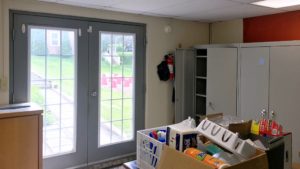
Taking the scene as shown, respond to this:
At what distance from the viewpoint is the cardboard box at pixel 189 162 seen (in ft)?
3.74

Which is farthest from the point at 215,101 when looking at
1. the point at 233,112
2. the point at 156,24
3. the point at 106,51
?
the point at 106,51

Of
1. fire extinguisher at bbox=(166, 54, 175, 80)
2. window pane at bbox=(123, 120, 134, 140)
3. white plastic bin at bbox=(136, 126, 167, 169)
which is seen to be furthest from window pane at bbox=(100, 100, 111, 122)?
white plastic bin at bbox=(136, 126, 167, 169)

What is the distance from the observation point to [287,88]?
326 cm

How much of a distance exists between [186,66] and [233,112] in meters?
1.04

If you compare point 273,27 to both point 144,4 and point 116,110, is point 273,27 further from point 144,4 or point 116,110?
point 116,110

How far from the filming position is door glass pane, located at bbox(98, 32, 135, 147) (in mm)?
3768

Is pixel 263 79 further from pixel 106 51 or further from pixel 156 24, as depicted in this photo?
pixel 106 51

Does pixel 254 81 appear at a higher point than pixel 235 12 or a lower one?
lower

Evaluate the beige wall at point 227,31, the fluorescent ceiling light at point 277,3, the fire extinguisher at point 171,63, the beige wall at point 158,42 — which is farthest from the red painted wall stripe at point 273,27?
the fire extinguisher at point 171,63

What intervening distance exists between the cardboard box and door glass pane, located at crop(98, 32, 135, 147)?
257cm

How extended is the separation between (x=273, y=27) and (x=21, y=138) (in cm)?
366

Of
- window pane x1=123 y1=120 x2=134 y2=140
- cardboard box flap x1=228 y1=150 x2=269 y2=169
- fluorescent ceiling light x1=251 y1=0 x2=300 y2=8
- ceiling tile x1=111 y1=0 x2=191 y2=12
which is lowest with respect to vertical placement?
window pane x1=123 y1=120 x2=134 y2=140

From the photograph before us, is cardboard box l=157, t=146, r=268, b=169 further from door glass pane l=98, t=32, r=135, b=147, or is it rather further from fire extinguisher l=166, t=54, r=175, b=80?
fire extinguisher l=166, t=54, r=175, b=80

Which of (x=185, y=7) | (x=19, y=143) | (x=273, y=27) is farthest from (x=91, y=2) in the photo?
(x=273, y=27)
